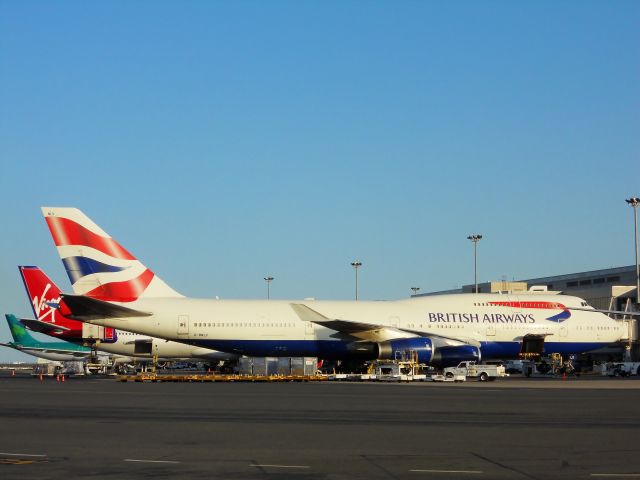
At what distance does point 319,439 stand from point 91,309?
3736 centimetres

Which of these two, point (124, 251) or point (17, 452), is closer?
point (17, 452)

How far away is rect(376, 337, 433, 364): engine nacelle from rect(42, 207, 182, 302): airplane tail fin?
15558mm

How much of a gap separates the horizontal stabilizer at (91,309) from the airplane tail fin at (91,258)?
1.61 m

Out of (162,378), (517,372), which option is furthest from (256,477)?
(517,372)

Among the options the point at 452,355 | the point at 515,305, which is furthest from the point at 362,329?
the point at 515,305

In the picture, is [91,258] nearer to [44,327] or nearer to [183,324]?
[183,324]

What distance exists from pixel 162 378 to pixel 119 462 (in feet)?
128

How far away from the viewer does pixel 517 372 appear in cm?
7275

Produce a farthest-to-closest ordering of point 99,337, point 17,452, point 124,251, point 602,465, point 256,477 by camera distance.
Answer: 1. point 99,337
2. point 124,251
3. point 17,452
4. point 602,465
5. point 256,477

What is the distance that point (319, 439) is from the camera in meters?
17.5

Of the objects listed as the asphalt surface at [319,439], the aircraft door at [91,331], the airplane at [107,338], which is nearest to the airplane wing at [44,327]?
the airplane at [107,338]

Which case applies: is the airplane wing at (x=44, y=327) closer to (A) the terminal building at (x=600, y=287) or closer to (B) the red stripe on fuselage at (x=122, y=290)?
(B) the red stripe on fuselage at (x=122, y=290)

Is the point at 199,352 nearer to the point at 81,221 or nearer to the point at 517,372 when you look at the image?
the point at 81,221

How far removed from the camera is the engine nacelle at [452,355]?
5562 cm
